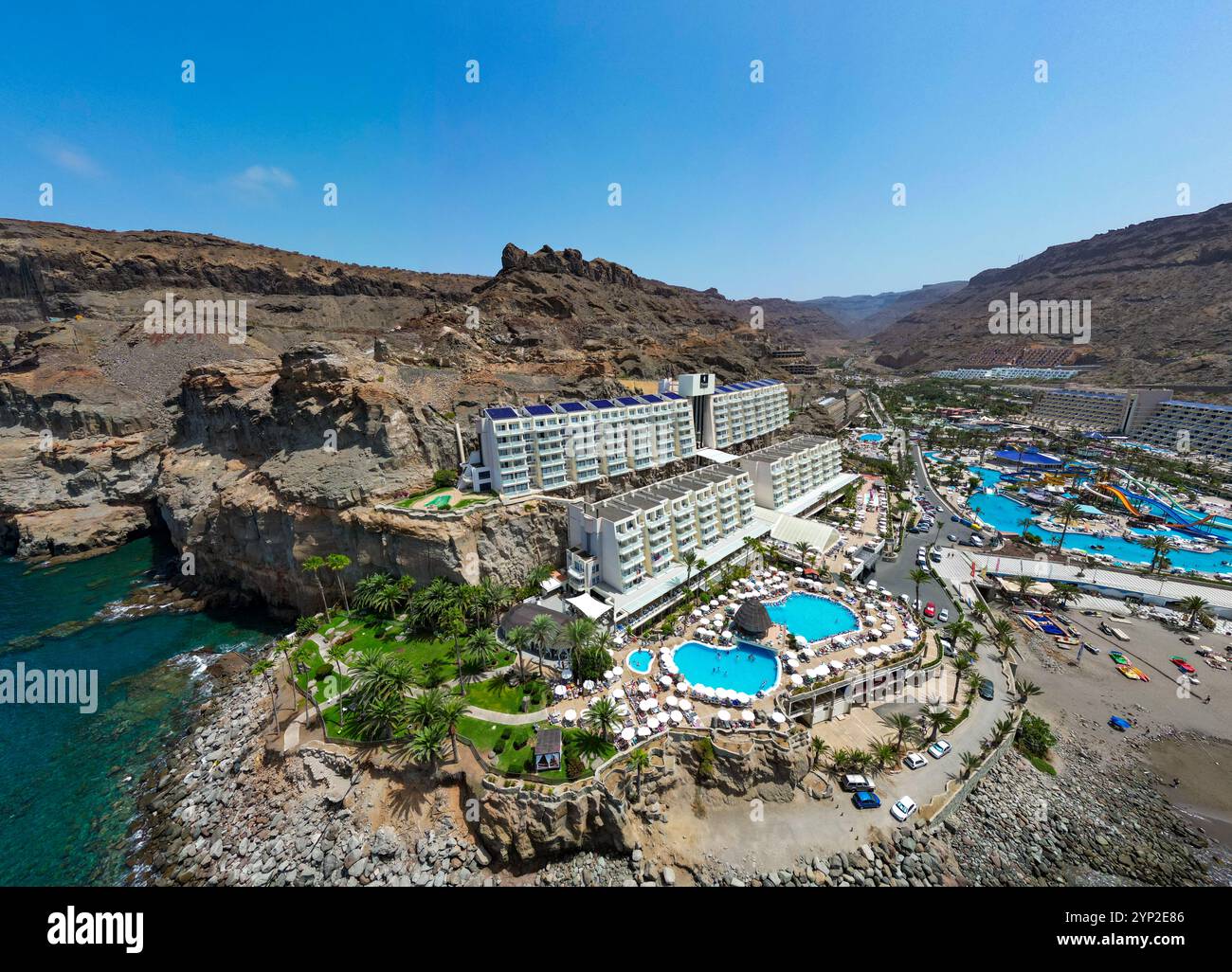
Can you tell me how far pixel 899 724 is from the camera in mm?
30516

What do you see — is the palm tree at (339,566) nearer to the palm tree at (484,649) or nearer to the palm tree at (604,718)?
the palm tree at (484,649)

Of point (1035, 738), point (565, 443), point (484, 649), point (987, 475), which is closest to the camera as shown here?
point (1035, 738)

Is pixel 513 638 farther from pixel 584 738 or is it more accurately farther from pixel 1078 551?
pixel 1078 551

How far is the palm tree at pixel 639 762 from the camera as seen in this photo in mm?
Answer: 27483

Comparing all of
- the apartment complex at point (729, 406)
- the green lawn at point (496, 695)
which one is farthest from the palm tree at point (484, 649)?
the apartment complex at point (729, 406)

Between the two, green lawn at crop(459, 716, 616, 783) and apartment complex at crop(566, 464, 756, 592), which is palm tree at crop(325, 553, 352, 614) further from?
apartment complex at crop(566, 464, 756, 592)

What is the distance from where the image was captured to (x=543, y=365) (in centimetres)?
7312

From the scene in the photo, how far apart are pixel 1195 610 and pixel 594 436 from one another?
59726 mm

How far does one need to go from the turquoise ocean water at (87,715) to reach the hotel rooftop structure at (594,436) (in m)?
29.0

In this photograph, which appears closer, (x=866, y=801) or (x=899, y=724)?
(x=866, y=801)

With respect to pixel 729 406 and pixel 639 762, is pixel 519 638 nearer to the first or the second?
pixel 639 762

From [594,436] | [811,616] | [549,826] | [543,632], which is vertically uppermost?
[594,436]

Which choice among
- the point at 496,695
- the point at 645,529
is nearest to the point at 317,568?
the point at 496,695

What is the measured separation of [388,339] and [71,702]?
58.9 meters
